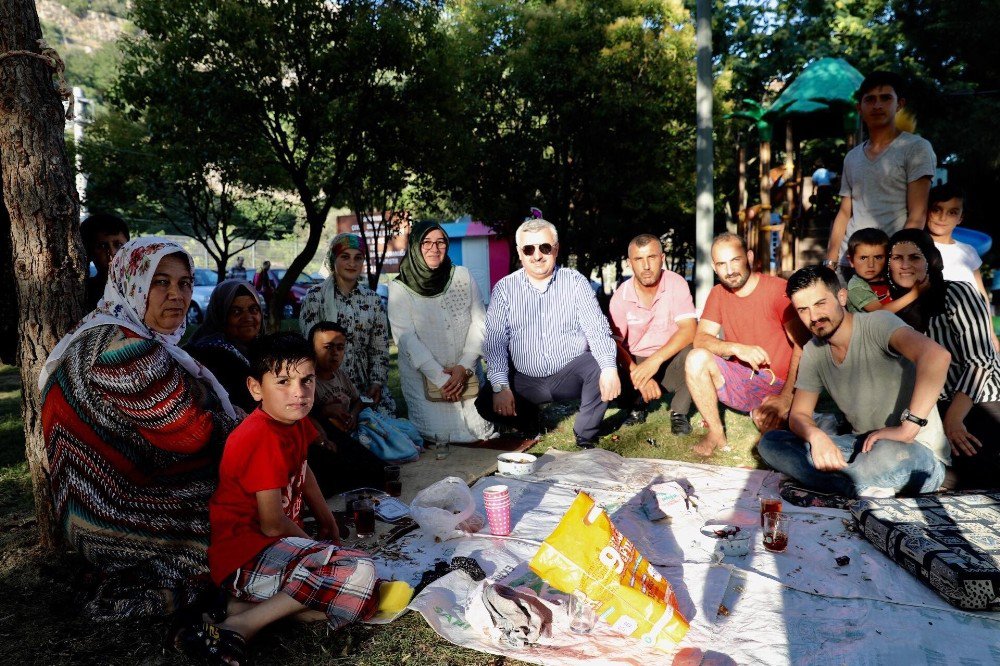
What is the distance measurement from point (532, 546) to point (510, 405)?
5.62 feet

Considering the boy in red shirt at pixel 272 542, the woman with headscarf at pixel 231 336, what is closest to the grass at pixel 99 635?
the boy in red shirt at pixel 272 542

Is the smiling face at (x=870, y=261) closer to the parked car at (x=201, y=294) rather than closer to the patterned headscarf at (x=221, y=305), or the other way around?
the patterned headscarf at (x=221, y=305)

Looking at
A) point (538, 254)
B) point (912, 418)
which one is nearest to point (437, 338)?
point (538, 254)

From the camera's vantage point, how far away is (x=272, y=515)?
2.68m

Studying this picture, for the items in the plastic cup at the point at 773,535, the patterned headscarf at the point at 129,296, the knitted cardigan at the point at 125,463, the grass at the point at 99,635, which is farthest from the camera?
the plastic cup at the point at 773,535

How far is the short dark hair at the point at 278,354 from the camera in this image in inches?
110

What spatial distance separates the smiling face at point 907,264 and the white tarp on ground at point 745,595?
1589mm

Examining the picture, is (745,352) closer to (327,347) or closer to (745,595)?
(745,595)

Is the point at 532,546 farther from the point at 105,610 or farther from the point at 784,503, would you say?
the point at 105,610

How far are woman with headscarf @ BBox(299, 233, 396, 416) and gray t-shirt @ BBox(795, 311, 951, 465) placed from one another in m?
3.12

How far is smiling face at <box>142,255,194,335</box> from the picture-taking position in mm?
2947

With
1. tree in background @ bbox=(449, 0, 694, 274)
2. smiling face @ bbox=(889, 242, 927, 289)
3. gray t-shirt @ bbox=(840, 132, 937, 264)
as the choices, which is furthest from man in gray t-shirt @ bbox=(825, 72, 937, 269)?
tree in background @ bbox=(449, 0, 694, 274)

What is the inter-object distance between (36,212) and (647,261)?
12.8 ft

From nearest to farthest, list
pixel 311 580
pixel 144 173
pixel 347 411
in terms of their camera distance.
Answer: pixel 311 580, pixel 347 411, pixel 144 173
